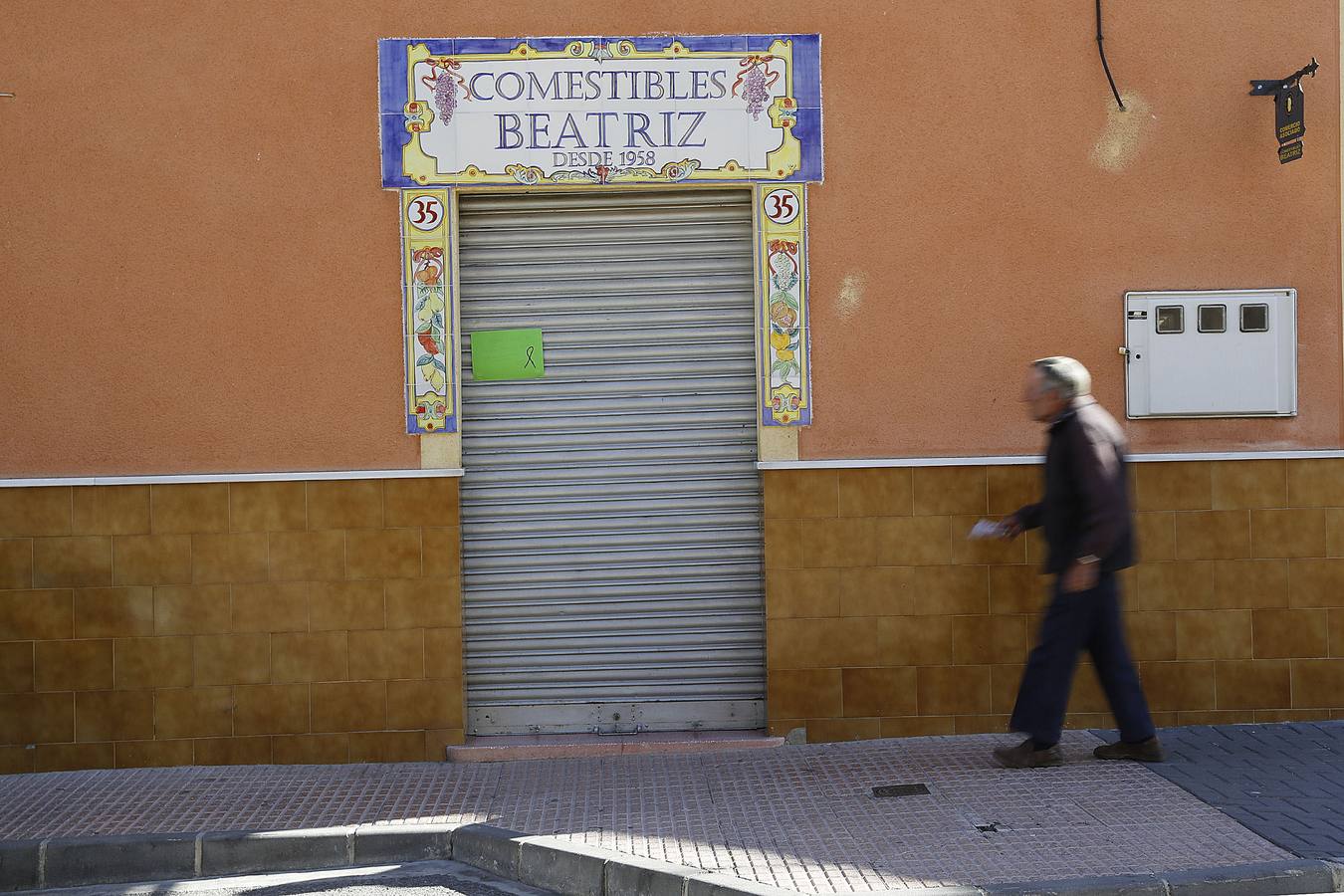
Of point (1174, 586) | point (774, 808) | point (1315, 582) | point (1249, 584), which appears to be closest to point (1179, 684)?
point (1174, 586)

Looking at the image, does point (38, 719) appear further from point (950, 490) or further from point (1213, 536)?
point (1213, 536)

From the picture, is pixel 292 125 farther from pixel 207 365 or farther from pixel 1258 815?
pixel 1258 815

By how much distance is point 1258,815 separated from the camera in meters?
5.41

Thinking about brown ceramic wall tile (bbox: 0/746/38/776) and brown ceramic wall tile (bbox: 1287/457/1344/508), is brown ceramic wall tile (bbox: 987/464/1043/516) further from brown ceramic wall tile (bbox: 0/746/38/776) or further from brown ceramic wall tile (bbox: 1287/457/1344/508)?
brown ceramic wall tile (bbox: 0/746/38/776)

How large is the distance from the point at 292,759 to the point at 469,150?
3.45 meters

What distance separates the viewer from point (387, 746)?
→ 273 inches

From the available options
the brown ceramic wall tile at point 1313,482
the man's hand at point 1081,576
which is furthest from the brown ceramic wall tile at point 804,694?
the brown ceramic wall tile at point 1313,482

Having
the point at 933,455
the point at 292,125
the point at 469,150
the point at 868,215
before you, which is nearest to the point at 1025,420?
the point at 933,455

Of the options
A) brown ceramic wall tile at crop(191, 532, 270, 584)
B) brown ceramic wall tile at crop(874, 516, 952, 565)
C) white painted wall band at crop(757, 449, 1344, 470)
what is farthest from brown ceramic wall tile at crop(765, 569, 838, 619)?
brown ceramic wall tile at crop(191, 532, 270, 584)

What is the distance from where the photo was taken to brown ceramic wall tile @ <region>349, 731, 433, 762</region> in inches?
272

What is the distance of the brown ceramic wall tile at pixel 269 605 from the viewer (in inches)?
271

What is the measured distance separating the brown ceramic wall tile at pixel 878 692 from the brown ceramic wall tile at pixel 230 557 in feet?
10.6

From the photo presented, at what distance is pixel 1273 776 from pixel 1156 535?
1464 millimetres

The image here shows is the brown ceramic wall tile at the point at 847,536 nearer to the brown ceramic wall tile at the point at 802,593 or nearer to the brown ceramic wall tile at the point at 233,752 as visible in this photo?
the brown ceramic wall tile at the point at 802,593
